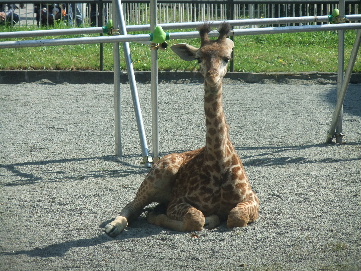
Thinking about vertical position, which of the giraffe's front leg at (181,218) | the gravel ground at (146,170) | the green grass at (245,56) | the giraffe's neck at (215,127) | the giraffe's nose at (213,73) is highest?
the giraffe's nose at (213,73)

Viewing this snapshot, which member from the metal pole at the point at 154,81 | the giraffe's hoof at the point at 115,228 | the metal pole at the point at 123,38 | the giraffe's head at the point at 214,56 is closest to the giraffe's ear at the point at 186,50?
the giraffe's head at the point at 214,56

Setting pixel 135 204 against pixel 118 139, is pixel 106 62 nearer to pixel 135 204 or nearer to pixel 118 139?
pixel 118 139

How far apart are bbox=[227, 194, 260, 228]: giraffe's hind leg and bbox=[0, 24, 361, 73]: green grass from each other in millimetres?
9641

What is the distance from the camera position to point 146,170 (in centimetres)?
862

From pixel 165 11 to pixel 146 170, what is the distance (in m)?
9.87

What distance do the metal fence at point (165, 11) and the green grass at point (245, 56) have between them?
0.66m

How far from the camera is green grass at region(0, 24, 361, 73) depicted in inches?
635

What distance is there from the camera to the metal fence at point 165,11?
17.1 m

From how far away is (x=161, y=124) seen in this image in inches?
444

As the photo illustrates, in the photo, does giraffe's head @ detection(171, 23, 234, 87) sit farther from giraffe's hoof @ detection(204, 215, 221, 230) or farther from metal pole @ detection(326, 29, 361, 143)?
metal pole @ detection(326, 29, 361, 143)

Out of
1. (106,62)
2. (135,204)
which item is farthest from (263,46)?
(135,204)

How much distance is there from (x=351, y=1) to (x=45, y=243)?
40.4 feet

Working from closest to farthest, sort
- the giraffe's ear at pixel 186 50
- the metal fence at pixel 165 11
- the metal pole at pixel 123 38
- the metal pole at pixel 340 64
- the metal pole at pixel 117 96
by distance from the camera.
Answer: the giraffe's ear at pixel 186 50
the metal pole at pixel 123 38
the metal pole at pixel 117 96
the metal pole at pixel 340 64
the metal fence at pixel 165 11

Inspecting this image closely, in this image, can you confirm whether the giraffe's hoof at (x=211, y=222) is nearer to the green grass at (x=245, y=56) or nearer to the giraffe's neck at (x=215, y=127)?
the giraffe's neck at (x=215, y=127)
